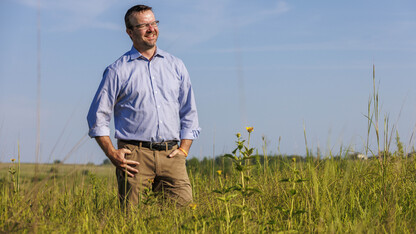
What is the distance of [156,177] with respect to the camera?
4219 millimetres

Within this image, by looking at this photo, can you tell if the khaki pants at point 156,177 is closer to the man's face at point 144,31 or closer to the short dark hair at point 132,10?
the man's face at point 144,31

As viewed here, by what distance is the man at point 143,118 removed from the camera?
402 centimetres

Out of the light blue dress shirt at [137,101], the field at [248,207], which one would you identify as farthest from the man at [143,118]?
the field at [248,207]

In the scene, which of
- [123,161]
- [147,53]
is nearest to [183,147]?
[123,161]

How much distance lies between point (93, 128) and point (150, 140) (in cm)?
52

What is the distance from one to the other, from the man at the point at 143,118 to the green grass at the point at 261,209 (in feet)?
1.12


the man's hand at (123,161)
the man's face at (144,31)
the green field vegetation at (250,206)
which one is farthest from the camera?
the man's face at (144,31)

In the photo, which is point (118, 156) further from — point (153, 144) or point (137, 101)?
point (137, 101)

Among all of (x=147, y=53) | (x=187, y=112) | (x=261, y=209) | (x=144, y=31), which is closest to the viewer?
(x=261, y=209)

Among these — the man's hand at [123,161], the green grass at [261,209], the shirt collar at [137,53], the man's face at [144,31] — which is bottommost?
the green grass at [261,209]

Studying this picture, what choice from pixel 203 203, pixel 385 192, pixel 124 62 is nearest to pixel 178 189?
pixel 203 203

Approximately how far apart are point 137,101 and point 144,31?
662 mm

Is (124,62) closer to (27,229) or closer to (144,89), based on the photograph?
(144,89)

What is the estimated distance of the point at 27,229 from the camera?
2.96 m
